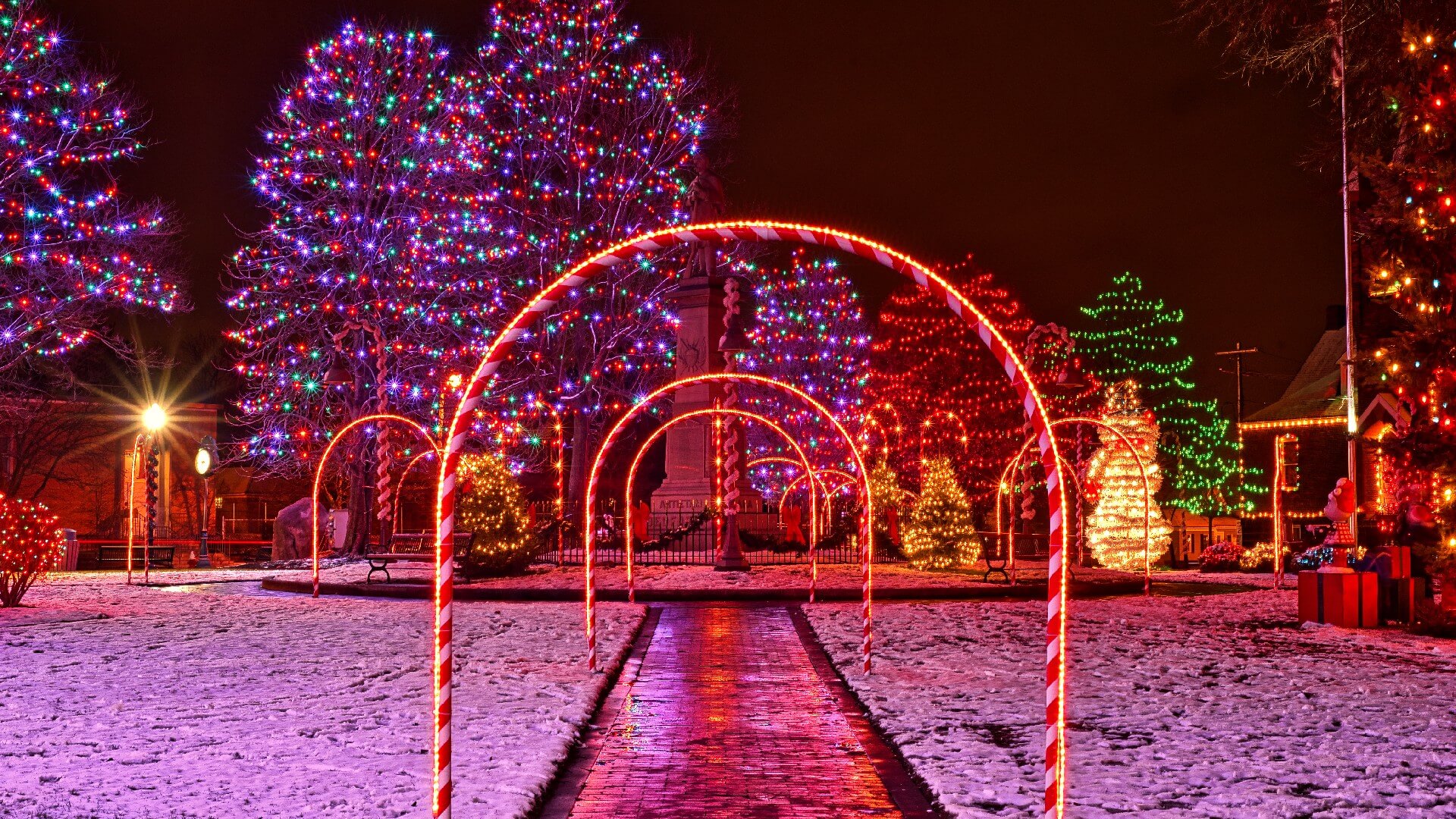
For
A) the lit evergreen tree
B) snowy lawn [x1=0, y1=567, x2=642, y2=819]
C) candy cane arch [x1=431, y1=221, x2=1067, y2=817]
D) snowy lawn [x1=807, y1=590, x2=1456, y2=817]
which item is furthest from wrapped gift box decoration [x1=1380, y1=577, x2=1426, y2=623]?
candy cane arch [x1=431, y1=221, x2=1067, y2=817]

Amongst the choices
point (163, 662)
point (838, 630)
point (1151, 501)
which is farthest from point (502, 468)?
point (1151, 501)

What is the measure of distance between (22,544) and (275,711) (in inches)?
438

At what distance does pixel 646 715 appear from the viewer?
10.3 m

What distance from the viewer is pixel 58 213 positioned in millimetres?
26828

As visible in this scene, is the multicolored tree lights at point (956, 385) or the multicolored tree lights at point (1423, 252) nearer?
the multicolored tree lights at point (1423, 252)

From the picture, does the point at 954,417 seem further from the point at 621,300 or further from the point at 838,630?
the point at 838,630

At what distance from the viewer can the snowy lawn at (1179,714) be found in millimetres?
7234

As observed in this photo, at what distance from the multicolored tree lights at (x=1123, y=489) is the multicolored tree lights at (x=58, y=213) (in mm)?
26493

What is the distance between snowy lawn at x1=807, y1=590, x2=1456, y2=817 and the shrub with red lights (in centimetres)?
1120

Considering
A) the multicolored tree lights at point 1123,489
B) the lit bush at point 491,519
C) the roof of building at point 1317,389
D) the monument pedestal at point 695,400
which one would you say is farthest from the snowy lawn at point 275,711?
the roof of building at point 1317,389

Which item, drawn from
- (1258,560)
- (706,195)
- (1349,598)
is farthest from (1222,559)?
(1349,598)

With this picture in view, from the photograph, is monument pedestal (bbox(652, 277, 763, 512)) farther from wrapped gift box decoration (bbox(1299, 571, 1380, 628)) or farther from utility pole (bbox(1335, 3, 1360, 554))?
wrapped gift box decoration (bbox(1299, 571, 1380, 628))

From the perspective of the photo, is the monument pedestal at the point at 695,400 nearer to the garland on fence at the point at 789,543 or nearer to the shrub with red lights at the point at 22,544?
the garland on fence at the point at 789,543

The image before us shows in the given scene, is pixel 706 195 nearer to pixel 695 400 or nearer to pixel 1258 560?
pixel 695 400
